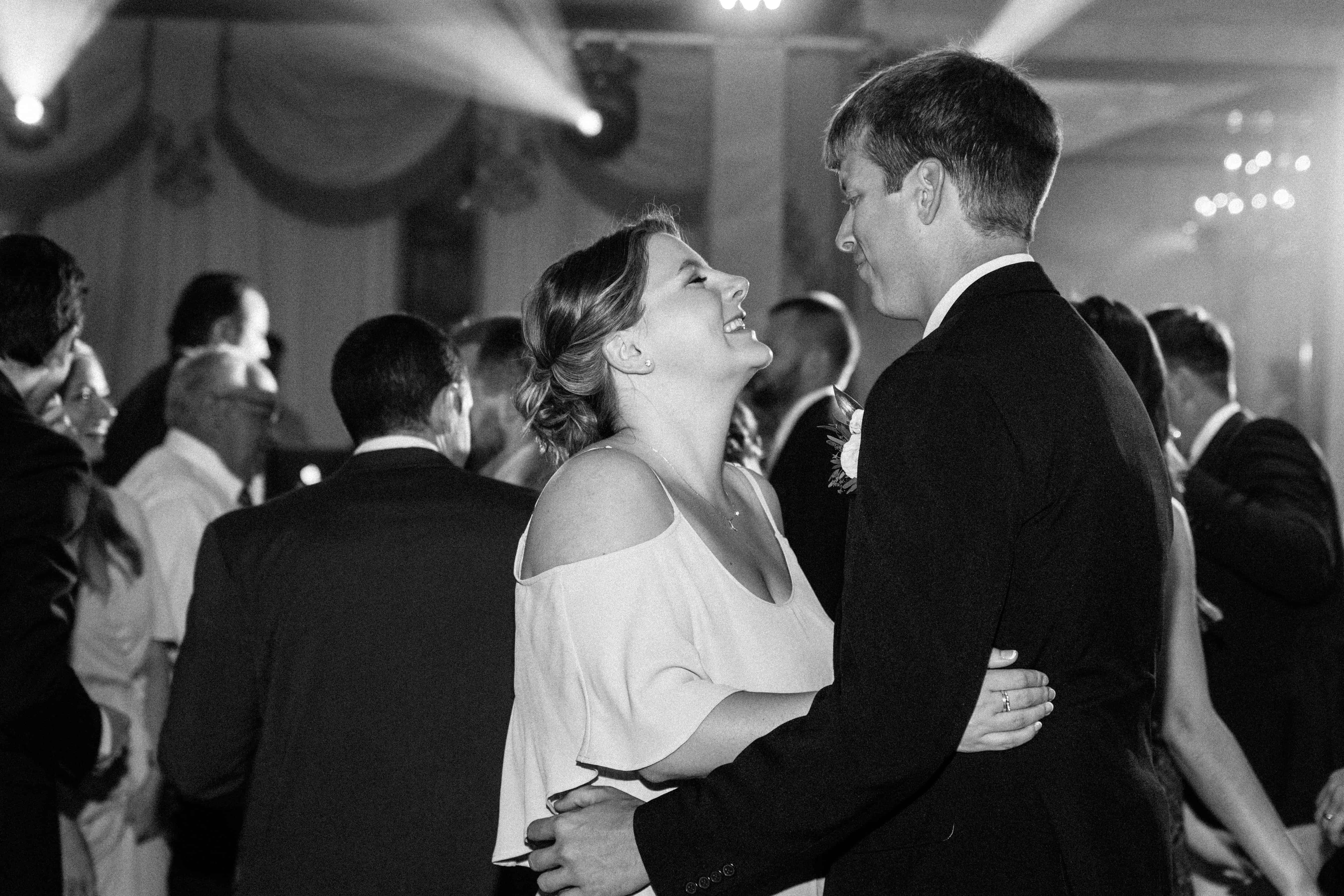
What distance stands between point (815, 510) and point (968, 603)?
7.00 ft

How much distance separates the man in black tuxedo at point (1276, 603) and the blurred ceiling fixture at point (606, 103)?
4.94 meters

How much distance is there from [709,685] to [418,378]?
1055 millimetres

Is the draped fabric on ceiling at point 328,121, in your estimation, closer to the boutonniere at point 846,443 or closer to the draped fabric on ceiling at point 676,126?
the draped fabric on ceiling at point 676,126

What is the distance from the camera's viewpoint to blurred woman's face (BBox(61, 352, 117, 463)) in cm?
352

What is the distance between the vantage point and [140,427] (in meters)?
4.30

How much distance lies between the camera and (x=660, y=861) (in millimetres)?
1534

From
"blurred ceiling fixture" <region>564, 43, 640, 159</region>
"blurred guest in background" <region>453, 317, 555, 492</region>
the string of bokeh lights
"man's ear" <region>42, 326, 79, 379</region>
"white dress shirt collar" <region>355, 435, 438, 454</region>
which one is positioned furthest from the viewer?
the string of bokeh lights

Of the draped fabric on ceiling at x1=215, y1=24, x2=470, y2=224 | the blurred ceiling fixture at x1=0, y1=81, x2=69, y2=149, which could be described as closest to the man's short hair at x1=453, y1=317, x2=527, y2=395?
the draped fabric on ceiling at x1=215, y1=24, x2=470, y2=224

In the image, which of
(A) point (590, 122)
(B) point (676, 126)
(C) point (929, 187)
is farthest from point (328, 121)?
(C) point (929, 187)

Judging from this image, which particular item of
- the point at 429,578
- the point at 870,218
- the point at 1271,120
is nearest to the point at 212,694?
the point at 429,578

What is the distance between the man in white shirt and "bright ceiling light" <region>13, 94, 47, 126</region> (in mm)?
3606

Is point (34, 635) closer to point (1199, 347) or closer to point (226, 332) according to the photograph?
point (226, 332)

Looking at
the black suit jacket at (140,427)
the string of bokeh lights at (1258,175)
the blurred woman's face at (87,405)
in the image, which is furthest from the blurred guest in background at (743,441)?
the string of bokeh lights at (1258,175)

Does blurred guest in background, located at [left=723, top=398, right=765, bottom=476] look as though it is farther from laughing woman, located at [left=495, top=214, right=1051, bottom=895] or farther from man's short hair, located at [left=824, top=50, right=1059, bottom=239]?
man's short hair, located at [left=824, top=50, right=1059, bottom=239]
